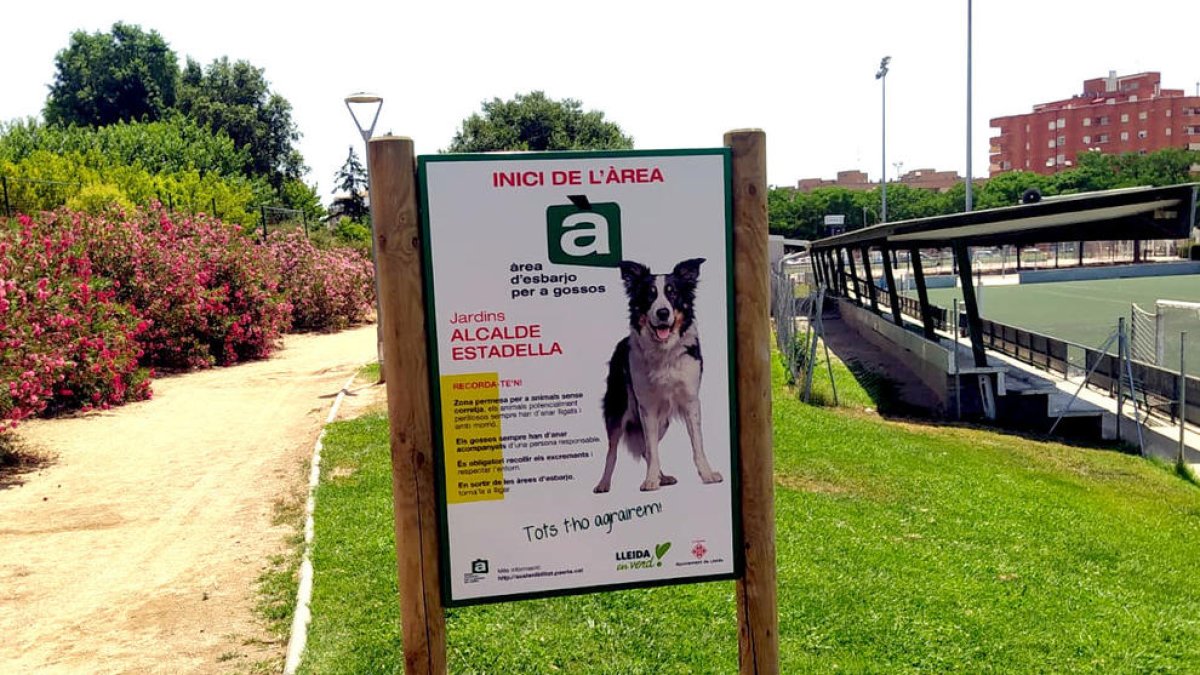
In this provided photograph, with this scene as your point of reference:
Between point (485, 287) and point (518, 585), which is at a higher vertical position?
point (485, 287)

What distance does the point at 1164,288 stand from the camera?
1916 inches

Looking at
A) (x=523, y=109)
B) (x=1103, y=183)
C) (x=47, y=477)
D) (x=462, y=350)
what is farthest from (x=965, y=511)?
(x=1103, y=183)

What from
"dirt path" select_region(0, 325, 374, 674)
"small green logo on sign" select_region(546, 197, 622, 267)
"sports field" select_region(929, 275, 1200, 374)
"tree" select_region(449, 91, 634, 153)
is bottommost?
"sports field" select_region(929, 275, 1200, 374)

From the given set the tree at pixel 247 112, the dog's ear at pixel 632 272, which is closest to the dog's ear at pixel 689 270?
the dog's ear at pixel 632 272

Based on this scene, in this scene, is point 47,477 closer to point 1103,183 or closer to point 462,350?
point 462,350

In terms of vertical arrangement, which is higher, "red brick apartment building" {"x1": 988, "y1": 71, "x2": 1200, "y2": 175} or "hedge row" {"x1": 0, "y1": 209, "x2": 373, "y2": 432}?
"red brick apartment building" {"x1": 988, "y1": 71, "x2": 1200, "y2": 175}

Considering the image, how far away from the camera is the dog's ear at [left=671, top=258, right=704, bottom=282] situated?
377 centimetres

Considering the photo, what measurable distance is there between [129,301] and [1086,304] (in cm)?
3644

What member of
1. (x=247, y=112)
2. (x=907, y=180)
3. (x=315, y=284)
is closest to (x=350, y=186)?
(x=247, y=112)

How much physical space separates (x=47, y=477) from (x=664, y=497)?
362 inches

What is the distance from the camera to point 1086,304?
42.0m

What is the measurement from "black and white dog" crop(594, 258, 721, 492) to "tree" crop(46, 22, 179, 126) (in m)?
68.9

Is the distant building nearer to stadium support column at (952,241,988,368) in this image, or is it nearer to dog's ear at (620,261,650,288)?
stadium support column at (952,241,988,368)

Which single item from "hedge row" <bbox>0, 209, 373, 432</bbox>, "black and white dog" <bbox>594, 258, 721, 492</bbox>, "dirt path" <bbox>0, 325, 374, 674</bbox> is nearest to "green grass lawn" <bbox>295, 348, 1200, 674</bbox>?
"dirt path" <bbox>0, 325, 374, 674</bbox>
